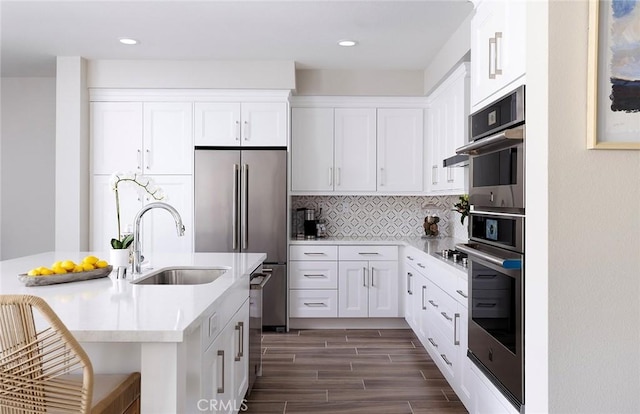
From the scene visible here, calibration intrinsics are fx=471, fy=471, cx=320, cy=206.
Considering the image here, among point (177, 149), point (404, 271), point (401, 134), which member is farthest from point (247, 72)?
point (404, 271)

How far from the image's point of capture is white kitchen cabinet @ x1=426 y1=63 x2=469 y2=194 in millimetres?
3712

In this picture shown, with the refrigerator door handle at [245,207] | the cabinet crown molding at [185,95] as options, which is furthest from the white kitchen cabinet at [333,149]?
the refrigerator door handle at [245,207]

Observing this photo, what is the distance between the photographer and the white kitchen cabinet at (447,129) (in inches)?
146

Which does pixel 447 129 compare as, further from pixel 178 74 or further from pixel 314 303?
pixel 178 74

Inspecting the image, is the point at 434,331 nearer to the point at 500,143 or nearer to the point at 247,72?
the point at 500,143

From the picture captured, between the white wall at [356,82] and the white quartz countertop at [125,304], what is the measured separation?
9.05 ft

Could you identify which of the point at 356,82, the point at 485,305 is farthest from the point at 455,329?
the point at 356,82

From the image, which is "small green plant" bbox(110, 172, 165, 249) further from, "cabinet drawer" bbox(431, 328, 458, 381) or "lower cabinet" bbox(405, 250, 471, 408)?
"cabinet drawer" bbox(431, 328, 458, 381)

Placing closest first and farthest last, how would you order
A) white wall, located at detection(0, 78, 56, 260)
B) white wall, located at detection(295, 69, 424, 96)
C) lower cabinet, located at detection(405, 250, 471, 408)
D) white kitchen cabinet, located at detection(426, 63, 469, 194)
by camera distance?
1. lower cabinet, located at detection(405, 250, 471, 408)
2. white kitchen cabinet, located at detection(426, 63, 469, 194)
3. white wall, located at detection(295, 69, 424, 96)
4. white wall, located at detection(0, 78, 56, 260)

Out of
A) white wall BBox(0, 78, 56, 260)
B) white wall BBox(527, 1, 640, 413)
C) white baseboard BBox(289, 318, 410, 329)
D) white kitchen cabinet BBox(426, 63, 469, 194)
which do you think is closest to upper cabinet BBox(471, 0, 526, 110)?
white wall BBox(527, 1, 640, 413)

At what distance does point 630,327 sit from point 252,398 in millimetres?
2281

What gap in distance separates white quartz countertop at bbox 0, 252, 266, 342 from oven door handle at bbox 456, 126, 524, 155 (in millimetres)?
1295

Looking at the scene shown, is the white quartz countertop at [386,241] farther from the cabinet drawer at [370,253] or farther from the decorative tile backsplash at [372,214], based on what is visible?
the decorative tile backsplash at [372,214]

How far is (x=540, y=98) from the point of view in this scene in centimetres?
138
